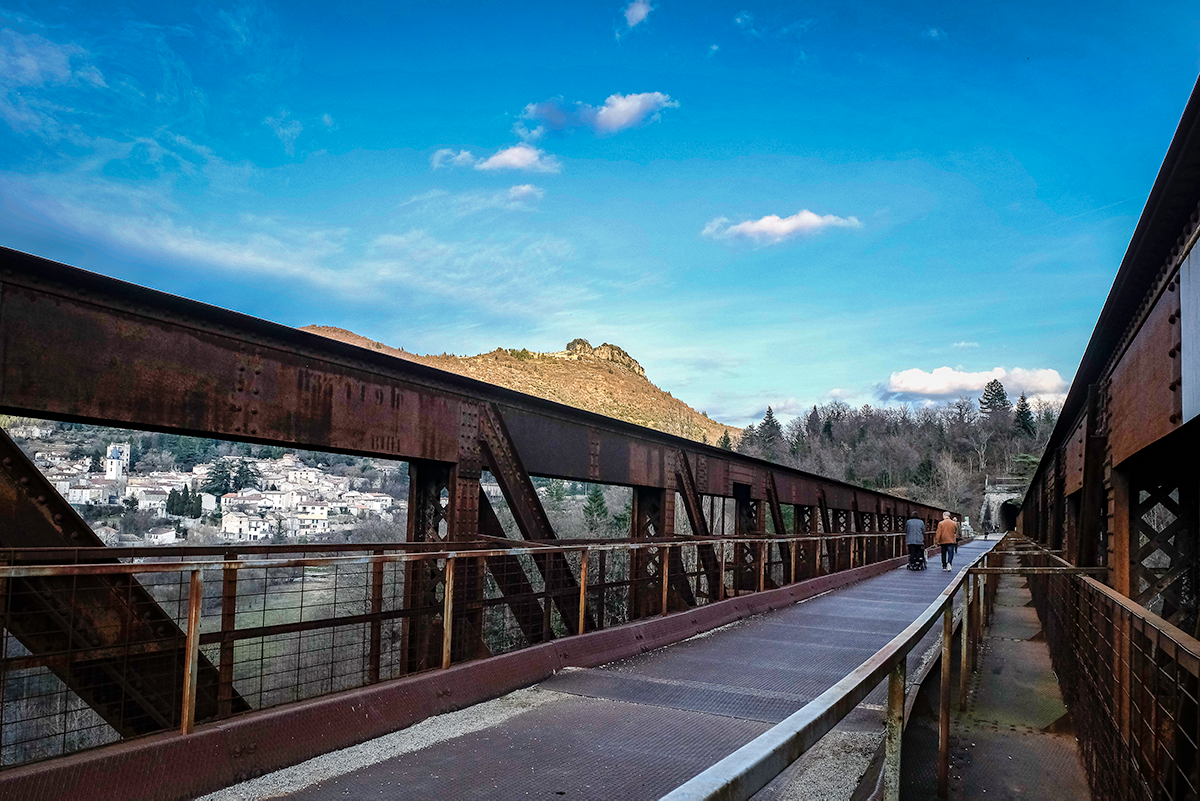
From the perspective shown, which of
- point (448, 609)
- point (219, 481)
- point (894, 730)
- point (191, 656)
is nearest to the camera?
point (894, 730)

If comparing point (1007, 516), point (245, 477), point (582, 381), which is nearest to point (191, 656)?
point (245, 477)

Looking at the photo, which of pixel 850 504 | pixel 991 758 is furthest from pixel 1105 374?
pixel 850 504

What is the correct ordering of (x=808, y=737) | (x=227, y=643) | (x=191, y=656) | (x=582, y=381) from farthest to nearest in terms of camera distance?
1. (x=582, y=381)
2. (x=227, y=643)
3. (x=191, y=656)
4. (x=808, y=737)

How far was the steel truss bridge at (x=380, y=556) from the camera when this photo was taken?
403 centimetres

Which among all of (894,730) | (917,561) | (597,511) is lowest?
(597,511)

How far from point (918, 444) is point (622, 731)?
517 feet

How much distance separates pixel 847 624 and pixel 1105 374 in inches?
183

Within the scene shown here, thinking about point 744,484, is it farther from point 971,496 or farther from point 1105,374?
point 971,496

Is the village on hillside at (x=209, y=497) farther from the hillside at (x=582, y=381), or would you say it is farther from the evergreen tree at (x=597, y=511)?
the hillside at (x=582, y=381)

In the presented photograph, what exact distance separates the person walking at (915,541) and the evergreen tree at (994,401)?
149159 millimetres

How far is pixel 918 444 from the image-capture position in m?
151

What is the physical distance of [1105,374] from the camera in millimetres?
8336

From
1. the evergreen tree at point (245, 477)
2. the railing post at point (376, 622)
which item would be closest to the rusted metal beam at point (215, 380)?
the railing post at point (376, 622)

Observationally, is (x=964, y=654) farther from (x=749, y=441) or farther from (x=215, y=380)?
(x=749, y=441)
